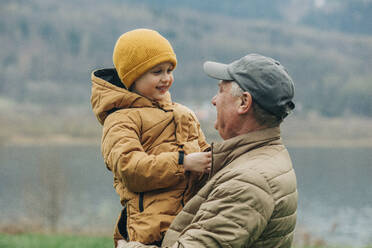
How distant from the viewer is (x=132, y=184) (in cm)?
271

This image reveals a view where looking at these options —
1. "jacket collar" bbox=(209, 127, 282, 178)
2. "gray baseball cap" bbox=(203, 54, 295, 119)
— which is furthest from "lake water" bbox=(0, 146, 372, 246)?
"gray baseball cap" bbox=(203, 54, 295, 119)

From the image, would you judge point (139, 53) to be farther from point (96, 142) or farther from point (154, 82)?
point (96, 142)

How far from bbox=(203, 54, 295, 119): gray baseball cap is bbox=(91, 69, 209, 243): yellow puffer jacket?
510mm

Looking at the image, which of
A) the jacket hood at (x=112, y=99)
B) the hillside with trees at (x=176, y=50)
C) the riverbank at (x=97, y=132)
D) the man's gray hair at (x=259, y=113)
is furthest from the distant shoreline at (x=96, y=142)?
the man's gray hair at (x=259, y=113)

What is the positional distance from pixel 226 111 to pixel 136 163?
524 mm

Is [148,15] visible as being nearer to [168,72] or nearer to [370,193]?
[370,193]

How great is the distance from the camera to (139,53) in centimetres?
288

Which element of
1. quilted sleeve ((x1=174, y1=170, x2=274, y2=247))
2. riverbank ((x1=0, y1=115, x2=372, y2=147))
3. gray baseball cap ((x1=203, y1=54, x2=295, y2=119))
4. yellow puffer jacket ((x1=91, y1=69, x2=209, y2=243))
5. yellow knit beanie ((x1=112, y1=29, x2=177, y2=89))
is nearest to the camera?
quilted sleeve ((x1=174, y1=170, x2=274, y2=247))

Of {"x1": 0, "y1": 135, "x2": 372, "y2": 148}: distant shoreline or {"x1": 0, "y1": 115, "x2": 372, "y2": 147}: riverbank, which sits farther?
{"x1": 0, "y1": 115, "x2": 372, "y2": 147}: riverbank

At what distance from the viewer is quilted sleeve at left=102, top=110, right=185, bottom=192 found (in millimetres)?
2678

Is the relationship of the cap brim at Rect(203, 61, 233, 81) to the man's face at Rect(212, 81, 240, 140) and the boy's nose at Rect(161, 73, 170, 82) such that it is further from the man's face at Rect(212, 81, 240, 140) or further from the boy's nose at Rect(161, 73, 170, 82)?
the boy's nose at Rect(161, 73, 170, 82)

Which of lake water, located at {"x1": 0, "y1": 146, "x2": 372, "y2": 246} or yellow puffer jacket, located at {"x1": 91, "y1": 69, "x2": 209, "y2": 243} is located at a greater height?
yellow puffer jacket, located at {"x1": 91, "y1": 69, "x2": 209, "y2": 243}

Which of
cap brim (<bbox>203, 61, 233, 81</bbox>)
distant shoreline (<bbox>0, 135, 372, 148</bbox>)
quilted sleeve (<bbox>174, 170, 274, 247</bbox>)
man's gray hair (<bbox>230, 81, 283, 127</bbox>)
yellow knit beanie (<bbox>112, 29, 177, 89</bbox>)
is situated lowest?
distant shoreline (<bbox>0, 135, 372, 148</bbox>)

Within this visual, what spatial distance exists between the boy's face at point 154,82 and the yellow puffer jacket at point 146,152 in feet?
0.16
